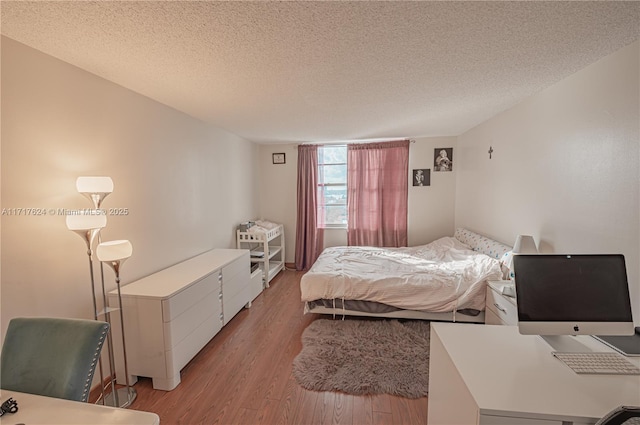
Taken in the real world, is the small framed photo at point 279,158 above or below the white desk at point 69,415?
above

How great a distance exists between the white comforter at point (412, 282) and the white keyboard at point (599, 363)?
139 cm

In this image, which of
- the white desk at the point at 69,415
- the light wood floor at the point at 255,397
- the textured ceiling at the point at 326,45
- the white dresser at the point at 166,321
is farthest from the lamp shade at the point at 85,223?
the light wood floor at the point at 255,397

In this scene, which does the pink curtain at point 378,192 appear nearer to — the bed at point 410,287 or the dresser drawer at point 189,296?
the bed at point 410,287

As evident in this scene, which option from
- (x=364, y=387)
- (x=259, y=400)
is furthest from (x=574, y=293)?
(x=259, y=400)

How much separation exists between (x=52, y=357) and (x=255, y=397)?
124cm

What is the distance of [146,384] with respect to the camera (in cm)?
201

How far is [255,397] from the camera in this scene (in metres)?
1.88

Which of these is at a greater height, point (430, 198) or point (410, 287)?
point (430, 198)

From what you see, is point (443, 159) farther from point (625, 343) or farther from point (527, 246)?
point (625, 343)

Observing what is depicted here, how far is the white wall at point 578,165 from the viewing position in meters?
1.57

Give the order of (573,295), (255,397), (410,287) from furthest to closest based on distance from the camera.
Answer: (410,287)
(255,397)
(573,295)

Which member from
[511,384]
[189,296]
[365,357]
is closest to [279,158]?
[189,296]

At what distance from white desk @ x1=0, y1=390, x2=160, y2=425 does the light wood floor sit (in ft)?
3.21

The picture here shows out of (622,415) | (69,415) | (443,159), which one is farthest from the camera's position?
(443,159)
